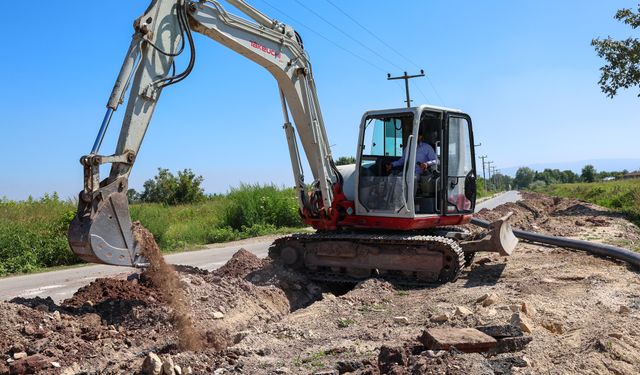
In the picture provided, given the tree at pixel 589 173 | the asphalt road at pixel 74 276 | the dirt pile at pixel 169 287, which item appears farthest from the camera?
the tree at pixel 589 173

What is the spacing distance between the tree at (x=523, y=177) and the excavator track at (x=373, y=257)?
155385 mm

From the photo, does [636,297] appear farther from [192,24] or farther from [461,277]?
[192,24]

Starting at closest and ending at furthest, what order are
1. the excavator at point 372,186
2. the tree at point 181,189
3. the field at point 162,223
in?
the excavator at point 372,186 → the field at point 162,223 → the tree at point 181,189

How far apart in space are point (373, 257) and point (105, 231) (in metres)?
4.72

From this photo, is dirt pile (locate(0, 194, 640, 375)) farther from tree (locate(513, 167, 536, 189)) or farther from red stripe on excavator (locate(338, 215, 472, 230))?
tree (locate(513, 167, 536, 189))

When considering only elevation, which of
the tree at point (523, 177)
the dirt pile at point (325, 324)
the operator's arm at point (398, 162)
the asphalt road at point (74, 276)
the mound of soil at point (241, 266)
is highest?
the tree at point (523, 177)

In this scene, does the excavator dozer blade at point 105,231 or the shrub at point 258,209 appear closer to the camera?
the excavator dozer blade at point 105,231

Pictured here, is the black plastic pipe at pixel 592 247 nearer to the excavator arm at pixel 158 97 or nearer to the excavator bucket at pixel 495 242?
the excavator bucket at pixel 495 242

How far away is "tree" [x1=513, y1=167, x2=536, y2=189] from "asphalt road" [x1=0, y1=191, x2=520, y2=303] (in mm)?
150347

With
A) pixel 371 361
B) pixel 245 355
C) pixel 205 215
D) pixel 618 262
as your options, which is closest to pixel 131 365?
pixel 245 355

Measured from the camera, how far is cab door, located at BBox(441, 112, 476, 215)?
9578 mm

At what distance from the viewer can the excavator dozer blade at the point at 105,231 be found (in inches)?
240

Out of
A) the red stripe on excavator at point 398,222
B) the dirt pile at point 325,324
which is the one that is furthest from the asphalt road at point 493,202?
the dirt pile at point 325,324

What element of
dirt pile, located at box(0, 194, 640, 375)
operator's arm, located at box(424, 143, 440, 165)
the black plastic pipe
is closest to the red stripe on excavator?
operator's arm, located at box(424, 143, 440, 165)
